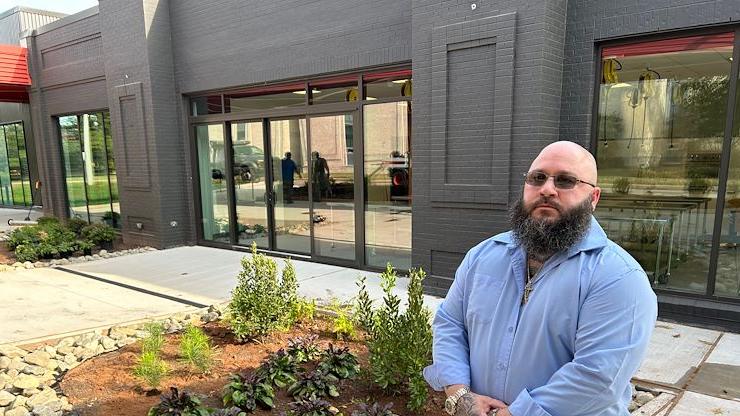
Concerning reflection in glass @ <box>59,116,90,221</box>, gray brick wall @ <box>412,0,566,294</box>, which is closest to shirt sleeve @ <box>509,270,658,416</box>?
gray brick wall @ <box>412,0,566,294</box>

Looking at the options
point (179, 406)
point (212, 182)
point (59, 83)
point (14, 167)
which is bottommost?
point (179, 406)

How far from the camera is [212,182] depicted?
8.80 m

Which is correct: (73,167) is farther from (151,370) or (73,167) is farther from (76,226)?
(151,370)

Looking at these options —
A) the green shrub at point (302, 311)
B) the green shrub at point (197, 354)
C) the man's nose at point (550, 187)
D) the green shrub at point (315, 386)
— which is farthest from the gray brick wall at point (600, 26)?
the green shrub at point (197, 354)

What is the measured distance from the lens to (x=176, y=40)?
27.6 ft

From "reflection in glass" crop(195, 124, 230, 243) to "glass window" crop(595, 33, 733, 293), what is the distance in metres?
6.28

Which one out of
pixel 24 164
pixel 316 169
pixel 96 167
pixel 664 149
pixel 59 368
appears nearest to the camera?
pixel 59 368

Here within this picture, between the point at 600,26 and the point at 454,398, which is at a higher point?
the point at 600,26

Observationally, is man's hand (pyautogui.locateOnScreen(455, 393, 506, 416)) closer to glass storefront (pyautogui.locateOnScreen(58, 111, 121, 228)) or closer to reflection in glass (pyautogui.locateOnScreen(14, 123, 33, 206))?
glass storefront (pyautogui.locateOnScreen(58, 111, 121, 228))

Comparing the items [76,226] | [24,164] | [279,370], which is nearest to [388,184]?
[279,370]

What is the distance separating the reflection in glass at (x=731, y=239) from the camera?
15.0 feet

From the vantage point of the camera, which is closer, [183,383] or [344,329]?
[183,383]

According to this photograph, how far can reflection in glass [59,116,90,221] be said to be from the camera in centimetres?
1105

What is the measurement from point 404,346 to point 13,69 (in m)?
12.6
